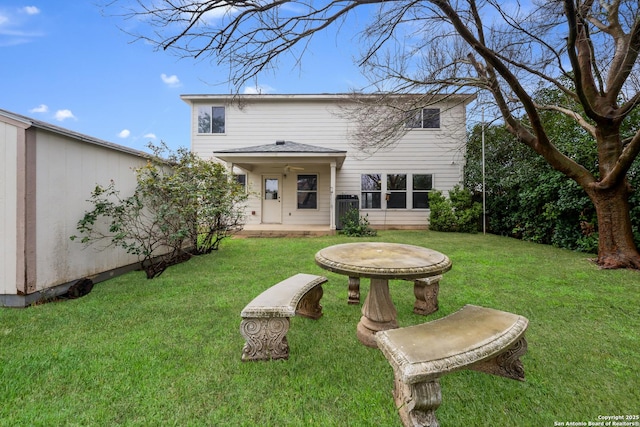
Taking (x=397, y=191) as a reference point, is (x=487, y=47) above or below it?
above

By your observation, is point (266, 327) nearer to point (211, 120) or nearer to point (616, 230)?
point (616, 230)

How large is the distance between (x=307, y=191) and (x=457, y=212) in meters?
5.79

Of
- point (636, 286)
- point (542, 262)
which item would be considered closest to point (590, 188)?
point (542, 262)

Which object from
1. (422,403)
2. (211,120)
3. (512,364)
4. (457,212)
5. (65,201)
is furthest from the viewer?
(211,120)

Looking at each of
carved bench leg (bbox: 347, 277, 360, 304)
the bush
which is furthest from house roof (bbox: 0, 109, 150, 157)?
the bush

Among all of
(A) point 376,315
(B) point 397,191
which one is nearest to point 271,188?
(B) point 397,191

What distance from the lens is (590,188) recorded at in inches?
198

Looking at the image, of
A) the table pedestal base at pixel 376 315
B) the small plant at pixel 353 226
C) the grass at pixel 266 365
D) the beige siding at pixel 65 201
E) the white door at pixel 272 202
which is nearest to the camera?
the grass at pixel 266 365

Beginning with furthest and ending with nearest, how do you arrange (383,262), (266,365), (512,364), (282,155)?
(282,155), (383,262), (266,365), (512,364)

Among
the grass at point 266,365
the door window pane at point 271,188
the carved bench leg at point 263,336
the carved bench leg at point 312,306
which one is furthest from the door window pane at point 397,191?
the carved bench leg at point 263,336

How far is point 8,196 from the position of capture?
3004 millimetres

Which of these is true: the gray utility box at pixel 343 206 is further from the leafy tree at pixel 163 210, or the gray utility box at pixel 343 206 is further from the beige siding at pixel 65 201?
the beige siding at pixel 65 201

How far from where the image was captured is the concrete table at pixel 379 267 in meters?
2.00

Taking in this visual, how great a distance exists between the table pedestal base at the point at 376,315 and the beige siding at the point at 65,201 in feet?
12.8
